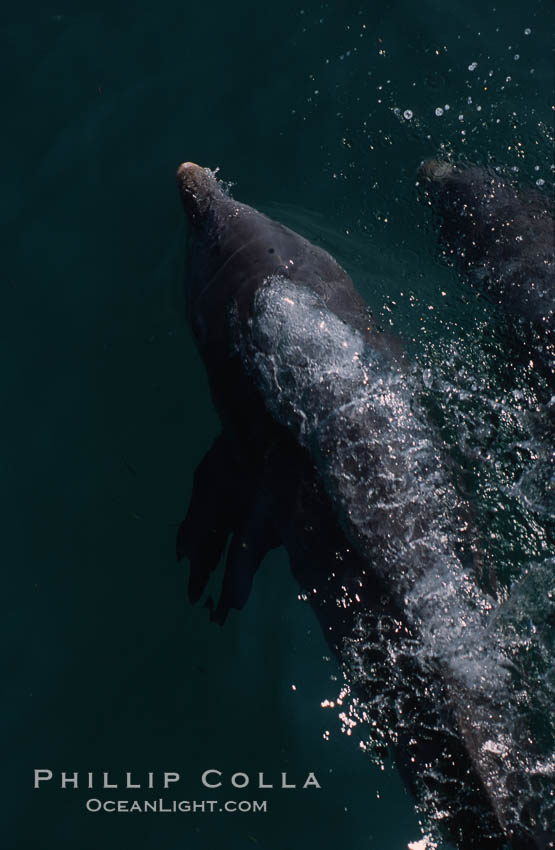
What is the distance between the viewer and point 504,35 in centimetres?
897

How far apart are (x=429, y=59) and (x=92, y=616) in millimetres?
6467

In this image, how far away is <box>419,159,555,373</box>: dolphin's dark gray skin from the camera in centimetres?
715

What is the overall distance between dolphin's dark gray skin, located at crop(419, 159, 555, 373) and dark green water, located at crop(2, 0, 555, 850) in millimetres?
234

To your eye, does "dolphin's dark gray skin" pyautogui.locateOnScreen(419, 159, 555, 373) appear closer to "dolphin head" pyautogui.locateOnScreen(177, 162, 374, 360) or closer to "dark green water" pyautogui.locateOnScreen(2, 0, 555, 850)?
"dark green water" pyautogui.locateOnScreen(2, 0, 555, 850)

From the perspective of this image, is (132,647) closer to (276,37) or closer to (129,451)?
(129,451)

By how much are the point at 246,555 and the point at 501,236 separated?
376 cm

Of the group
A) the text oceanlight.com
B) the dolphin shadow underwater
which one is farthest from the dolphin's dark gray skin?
the text oceanlight.com

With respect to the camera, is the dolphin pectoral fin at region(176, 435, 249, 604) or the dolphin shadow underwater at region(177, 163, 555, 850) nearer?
the dolphin shadow underwater at region(177, 163, 555, 850)

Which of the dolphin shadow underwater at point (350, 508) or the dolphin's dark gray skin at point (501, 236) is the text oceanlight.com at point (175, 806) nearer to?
the dolphin shadow underwater at point (350, 508)

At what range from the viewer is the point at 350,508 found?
222 inches

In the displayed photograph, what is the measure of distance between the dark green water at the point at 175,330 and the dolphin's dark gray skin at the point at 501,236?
0.23m

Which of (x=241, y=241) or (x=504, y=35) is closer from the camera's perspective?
(x=241, y=241)

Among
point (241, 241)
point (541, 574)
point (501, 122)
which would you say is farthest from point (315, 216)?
point (541, 574)

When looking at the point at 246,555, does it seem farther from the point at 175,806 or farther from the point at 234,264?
the point at 234,264
